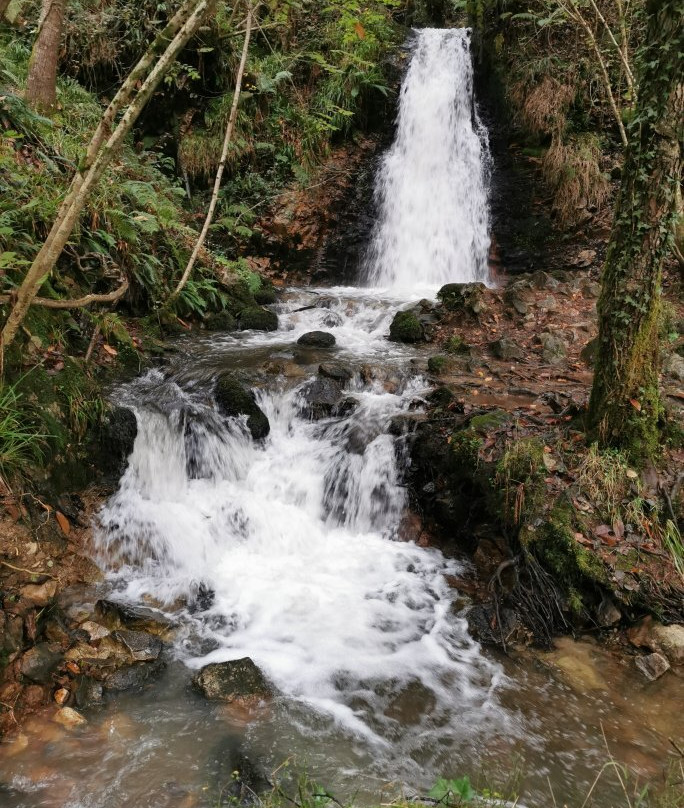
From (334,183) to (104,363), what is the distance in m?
8.34

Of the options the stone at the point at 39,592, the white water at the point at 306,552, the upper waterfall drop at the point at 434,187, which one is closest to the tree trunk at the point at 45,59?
the white water at the point at 306,552

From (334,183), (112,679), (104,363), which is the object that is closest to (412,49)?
(334,183)

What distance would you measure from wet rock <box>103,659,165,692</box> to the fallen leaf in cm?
146

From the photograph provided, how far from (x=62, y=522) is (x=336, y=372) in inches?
149

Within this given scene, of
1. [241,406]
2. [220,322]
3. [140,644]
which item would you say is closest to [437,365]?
[241,406]

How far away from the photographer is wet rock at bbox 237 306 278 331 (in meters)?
9.48

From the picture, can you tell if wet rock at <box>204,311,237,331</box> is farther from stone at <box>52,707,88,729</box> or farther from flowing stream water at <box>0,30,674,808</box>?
stone at <box>52,707,88,729</box>

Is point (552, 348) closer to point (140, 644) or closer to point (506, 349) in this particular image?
point (506, 349)

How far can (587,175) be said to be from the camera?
10.5 metres

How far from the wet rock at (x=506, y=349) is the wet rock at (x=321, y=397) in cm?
258

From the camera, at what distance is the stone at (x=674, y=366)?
246 inches

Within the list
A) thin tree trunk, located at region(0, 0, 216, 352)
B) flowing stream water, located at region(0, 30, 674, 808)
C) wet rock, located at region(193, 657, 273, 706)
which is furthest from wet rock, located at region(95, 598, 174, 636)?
thin tree trunk, located at region(0, 0, 216, 352)

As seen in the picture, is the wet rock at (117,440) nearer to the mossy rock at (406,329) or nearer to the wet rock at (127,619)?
the wet rock at (127,619)

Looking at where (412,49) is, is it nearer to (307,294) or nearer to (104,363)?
(307,294)
